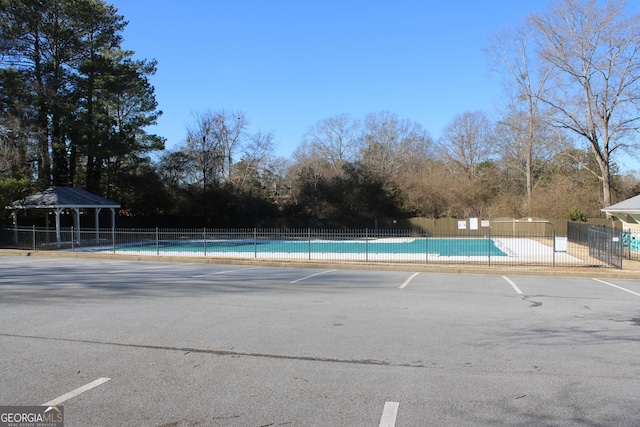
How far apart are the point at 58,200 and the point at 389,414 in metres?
32.2

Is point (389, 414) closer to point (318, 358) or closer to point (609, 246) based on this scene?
point (318, 358)

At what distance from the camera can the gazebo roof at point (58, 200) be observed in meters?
30.6

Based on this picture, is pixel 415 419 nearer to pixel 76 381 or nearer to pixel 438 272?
pixel 76 381

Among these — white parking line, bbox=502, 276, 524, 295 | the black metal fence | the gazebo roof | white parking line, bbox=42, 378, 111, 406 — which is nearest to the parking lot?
white parking line, bbox=42, 378, 111, 406

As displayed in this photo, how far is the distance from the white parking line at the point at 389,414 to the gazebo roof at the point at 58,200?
31.3 m

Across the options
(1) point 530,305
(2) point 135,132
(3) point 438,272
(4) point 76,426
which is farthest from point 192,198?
(4) point 76,426

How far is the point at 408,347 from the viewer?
6.41m

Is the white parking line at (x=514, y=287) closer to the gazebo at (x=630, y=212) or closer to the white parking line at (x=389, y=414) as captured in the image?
the white parking line at (x=389, y=414)

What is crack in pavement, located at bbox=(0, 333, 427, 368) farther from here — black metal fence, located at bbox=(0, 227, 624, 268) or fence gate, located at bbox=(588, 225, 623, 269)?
fence gate, located at bbox=(588, 225, 623, 269)

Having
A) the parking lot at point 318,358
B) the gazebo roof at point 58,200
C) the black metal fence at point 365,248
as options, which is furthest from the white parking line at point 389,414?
the gazebo roof at point 58,200

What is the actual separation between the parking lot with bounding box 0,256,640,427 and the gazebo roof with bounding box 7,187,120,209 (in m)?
22.1

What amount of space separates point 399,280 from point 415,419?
11.0m

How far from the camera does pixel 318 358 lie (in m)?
5.86

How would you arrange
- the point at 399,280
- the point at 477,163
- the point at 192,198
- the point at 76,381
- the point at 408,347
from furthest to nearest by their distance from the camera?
1. the point at 477,163
2. the point at 192,198
3. the point at 399,280
4. the point at 408,347
5. the point at 76,381
